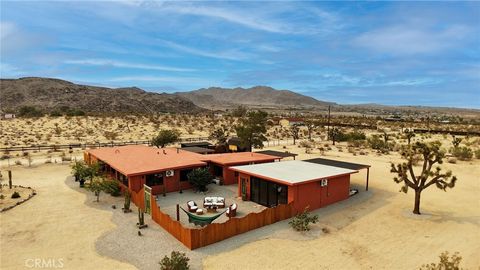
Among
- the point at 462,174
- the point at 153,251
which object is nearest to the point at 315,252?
the point at 153,251

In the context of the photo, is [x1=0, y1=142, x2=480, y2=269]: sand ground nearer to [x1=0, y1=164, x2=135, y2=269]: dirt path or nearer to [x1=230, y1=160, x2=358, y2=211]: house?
[x1=0, y1=164, x2=135, y2=269]: dirt path

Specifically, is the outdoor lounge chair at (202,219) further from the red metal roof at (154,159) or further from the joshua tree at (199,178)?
the red metal roof at (154,159)

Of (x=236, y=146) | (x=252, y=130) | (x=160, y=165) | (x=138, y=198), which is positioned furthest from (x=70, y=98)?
(x=138, y=198)

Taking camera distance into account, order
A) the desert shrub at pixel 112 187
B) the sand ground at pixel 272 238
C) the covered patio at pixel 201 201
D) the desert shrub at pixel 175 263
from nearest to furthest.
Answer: the desert shrub at pixel 175 263
the sand ground at pixel 272 238
the covered patio at pixel 201 201
the desert shrub at pixel 112 187

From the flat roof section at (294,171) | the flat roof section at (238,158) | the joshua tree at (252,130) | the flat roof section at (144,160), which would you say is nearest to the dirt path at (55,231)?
the flat roof section at (144,160)

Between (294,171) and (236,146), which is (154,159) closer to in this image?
(294,171)

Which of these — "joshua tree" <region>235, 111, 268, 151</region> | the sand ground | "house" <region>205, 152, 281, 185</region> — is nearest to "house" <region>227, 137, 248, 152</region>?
"joshua tree" <region>235, 111, 268, 151</region>
